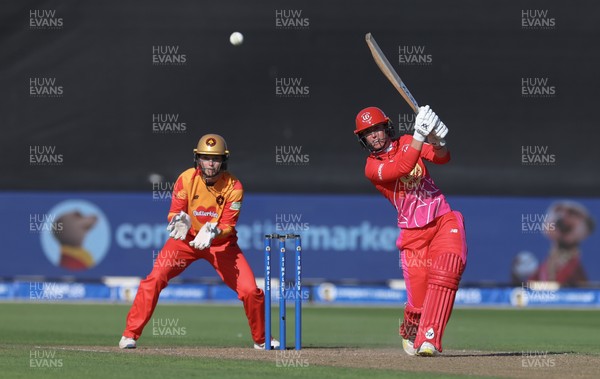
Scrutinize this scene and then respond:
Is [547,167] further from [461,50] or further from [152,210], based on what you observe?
[152,210]

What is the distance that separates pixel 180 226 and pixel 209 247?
0.32 metres

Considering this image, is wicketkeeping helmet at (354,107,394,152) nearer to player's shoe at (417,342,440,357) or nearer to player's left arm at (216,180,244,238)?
player's left arm at (216,180,244,238)

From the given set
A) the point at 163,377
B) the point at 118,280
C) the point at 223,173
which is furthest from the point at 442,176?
the point at 163,377

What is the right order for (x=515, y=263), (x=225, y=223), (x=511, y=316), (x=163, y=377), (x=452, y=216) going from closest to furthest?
1. (x=163, y=377)
2. (x=452, y=216)
3. (x=225, y=223)
4. (x=511, y=316)
5. (x=515, y=263)

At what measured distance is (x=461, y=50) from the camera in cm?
1934

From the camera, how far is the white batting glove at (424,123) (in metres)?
8.94

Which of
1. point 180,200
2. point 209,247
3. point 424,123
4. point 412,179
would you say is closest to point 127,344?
point 209,247

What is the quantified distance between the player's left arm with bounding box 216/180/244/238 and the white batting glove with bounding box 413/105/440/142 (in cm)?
205

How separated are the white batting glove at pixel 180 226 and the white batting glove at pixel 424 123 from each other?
2206 millimetres

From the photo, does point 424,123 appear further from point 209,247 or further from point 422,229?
point 209,247

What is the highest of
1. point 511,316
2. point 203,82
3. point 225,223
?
point 203,82

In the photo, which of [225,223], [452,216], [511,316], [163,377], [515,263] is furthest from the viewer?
[515,263]

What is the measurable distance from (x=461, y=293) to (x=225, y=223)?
31.1 feet

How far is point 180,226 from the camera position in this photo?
397 inches
